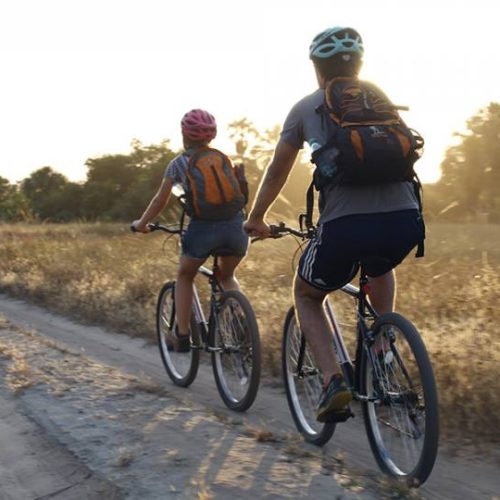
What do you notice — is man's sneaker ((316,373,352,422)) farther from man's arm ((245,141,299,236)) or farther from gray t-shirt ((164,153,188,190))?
gray t-shirt ((164,153,188,190))

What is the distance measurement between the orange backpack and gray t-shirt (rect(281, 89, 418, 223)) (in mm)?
1662

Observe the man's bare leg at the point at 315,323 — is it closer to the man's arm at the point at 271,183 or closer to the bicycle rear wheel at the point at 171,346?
the man's arm at the point at 271,183

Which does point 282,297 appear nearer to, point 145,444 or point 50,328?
point 50,328

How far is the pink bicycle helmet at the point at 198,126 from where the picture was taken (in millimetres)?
5363

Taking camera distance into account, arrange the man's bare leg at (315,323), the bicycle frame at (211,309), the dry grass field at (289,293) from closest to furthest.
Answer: the man's bare leg at (315,323) < the dry grass field at (289,293) < the bicycle frame at (211,309)

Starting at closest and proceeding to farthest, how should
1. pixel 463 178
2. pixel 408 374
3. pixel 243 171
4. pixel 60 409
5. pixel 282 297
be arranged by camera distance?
pixel 408 374, pixel 60 409, pixel 243 171, pixel 282 297, pixel 463 178

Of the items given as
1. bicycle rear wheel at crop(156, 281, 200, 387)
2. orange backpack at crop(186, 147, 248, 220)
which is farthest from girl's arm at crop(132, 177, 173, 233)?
bicycle rear wheel at crop(156, 281, 200, 387)

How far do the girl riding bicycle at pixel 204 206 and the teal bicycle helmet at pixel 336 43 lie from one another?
181 cm

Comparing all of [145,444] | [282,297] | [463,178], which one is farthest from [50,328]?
[463,178]

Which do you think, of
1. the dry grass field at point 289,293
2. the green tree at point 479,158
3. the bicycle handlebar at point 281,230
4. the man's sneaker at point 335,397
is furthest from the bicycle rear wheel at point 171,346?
the green tree at point 479,158

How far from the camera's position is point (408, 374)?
11.6 feet

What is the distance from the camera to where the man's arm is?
3773 mm

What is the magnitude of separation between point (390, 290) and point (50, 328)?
621cm

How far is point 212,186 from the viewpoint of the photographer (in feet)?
17.3
